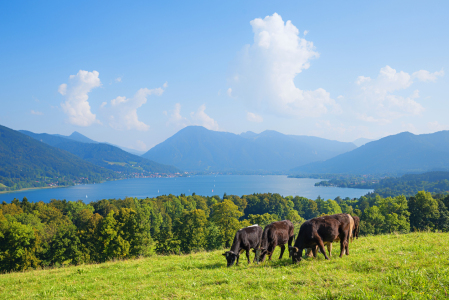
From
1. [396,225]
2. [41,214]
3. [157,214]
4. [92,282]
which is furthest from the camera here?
[157,214]

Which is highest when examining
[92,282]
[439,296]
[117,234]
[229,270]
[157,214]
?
[439,296]

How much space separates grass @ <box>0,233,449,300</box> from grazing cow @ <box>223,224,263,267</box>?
69cm

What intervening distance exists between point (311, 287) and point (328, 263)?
2388mm

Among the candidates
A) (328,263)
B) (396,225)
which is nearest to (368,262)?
(328,263)

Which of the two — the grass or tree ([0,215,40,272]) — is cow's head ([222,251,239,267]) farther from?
tree ([0,215,40,272])

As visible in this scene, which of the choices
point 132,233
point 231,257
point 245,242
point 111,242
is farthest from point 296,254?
point 111,242

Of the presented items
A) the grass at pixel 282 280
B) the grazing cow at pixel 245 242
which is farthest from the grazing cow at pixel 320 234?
the grazing cow at pixel 245 242

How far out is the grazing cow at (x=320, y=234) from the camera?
8.93m

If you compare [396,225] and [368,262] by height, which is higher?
[368,262]

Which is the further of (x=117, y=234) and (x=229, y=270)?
(x=117, y=234)

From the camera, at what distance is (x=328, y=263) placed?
8328mm

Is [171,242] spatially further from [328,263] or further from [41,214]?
[41,214]

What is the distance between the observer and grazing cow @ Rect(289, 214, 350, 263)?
29.3ft

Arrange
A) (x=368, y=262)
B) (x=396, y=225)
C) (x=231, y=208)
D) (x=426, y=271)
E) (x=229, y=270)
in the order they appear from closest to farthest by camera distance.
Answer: (x=426, y=271) < (x=368, y=262) < (x=229, y=270) < (x=396, y=225) < (x=231, y=208)
